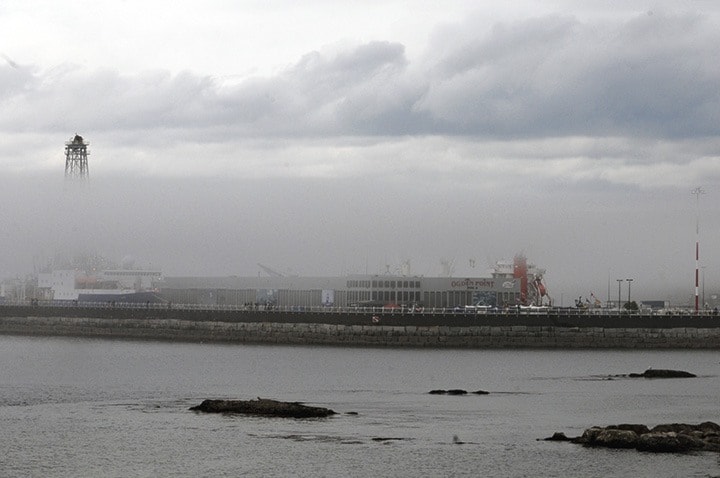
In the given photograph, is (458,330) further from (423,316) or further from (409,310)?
(409,310)

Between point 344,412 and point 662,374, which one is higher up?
point 662,374

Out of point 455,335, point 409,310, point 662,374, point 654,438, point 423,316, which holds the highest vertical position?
point 409,310

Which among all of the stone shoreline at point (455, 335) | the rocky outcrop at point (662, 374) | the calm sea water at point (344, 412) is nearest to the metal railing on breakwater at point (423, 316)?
the stone shoreline at point (455, 335)

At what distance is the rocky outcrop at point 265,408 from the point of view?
61250mm

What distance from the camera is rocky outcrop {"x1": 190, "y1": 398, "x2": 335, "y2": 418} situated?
201 ft

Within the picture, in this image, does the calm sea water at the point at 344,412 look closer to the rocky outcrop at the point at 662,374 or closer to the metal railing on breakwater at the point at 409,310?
the rocky outcrop at the point at 662,374

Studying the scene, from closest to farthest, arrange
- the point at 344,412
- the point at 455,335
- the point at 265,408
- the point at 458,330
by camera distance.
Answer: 1. the point at 265,408
2. the point at 344,412
3. the point at 455,335
4. the point at 458,330

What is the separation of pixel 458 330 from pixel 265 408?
173 ft

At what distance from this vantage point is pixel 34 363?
96062mm

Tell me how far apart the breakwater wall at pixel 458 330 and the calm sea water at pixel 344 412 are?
16.4 feet

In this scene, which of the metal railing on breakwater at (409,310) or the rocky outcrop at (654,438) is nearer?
the rocky outcrop at (654,438)

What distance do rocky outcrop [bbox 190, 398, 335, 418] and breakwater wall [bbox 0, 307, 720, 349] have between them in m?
50.7

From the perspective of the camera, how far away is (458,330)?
11312 centimetres

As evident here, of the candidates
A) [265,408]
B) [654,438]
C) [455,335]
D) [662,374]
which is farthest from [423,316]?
[654,438]
